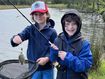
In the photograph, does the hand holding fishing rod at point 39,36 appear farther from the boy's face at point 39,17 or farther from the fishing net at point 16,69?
the fishing net at point 16,69

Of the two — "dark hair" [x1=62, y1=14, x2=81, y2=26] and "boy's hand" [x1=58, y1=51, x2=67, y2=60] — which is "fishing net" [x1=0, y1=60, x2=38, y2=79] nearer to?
"boy's hand" [x1=58, y1=51, x2=67, y2=60]

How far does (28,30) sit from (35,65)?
3.23 feet

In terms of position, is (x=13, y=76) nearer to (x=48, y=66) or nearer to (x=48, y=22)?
(x=48, y=66)

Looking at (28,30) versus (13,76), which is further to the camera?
(28,30)

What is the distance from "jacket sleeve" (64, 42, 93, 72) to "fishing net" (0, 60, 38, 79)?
1.19ft

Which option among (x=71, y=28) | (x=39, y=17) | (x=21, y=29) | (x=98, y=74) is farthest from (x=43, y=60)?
(x=21, y=29)

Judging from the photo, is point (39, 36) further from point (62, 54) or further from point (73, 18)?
point (62, 54)

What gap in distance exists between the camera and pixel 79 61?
358cm

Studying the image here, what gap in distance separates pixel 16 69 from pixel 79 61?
2.20 ft

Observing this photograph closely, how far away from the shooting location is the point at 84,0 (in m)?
11.5

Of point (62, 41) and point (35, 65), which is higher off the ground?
point (62, 41)

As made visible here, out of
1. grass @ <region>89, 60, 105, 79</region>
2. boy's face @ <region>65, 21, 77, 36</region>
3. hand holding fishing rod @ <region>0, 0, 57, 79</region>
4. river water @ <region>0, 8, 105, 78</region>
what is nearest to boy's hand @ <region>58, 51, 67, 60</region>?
boy's face @ <region>65, 21, 77, 36</region>

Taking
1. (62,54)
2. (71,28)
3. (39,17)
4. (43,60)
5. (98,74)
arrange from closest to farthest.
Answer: (62,54) < (71,28) < (43,60) < (39,17) < (98,74)

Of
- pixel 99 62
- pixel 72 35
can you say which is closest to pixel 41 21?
pixel 72 35
